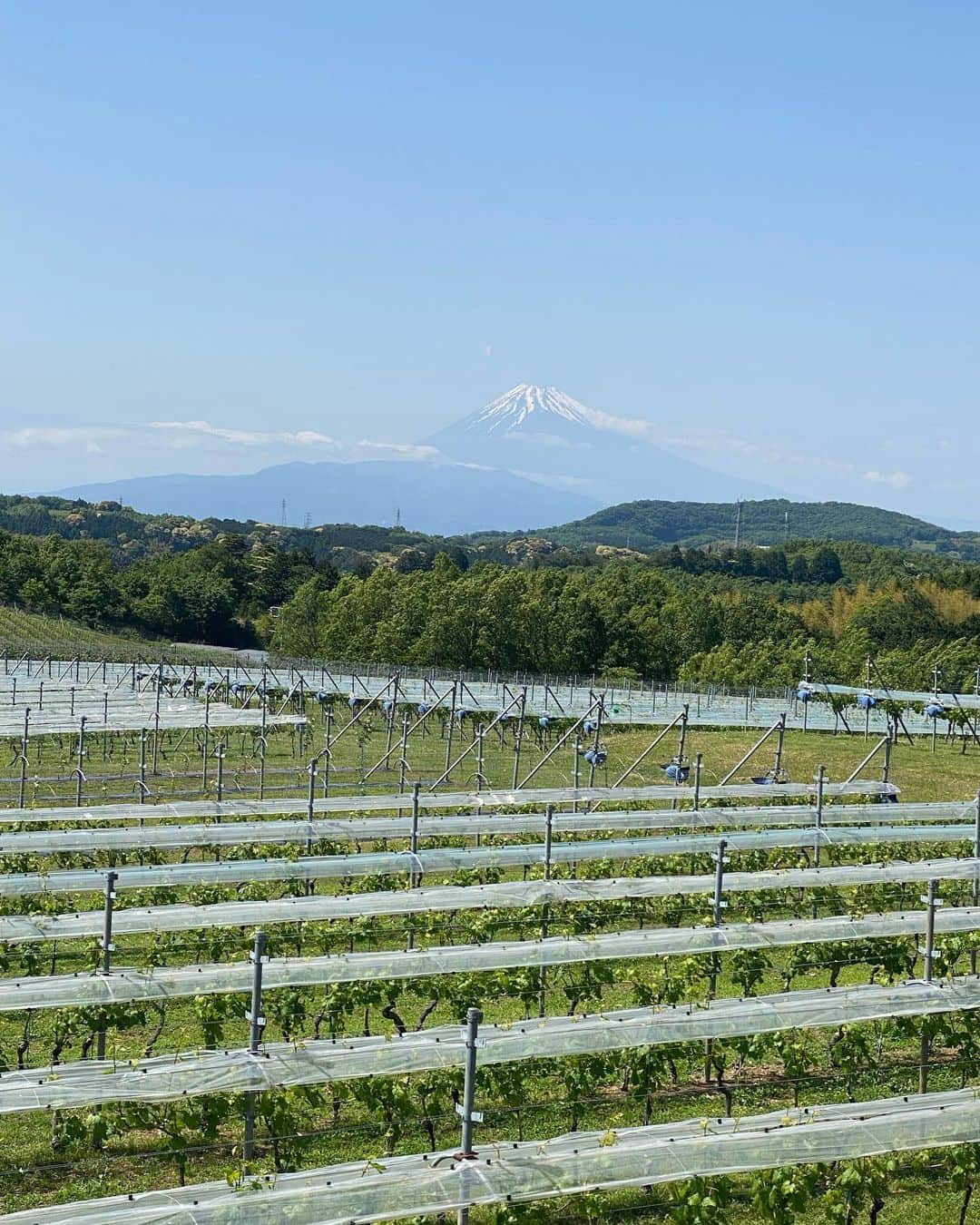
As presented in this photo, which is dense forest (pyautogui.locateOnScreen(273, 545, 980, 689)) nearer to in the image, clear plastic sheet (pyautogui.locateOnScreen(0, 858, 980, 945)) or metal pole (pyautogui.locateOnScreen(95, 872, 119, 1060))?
clear plastic sheet (pyautogui.locateOnScreen(0, 858, 980, 945))

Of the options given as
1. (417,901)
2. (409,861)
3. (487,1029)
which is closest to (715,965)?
(417,901)

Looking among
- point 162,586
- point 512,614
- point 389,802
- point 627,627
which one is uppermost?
point 162,586

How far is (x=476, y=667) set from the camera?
59.4 metres

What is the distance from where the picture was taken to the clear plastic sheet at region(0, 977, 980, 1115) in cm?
791

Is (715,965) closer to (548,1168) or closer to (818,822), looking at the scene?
(548,1168)

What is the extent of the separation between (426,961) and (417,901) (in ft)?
6.15

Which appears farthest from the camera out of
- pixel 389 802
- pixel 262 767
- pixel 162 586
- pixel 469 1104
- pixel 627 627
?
pixel 162 586

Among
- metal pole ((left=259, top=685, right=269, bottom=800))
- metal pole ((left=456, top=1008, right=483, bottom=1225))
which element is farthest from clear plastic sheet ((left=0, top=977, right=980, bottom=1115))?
metal pole ((left=259, top=685, right=269, bottom=800))

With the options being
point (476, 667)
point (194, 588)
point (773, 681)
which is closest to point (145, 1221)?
point (773, 681)

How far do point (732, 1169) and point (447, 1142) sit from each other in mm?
2589

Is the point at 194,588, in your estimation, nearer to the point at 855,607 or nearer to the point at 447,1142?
the point at 855,607

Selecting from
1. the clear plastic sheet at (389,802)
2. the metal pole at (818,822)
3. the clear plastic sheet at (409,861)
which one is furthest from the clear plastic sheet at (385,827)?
the metal pole at (818,822)

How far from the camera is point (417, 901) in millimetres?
12031

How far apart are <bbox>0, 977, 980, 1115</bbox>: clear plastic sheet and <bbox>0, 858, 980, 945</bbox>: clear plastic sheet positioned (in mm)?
2495
